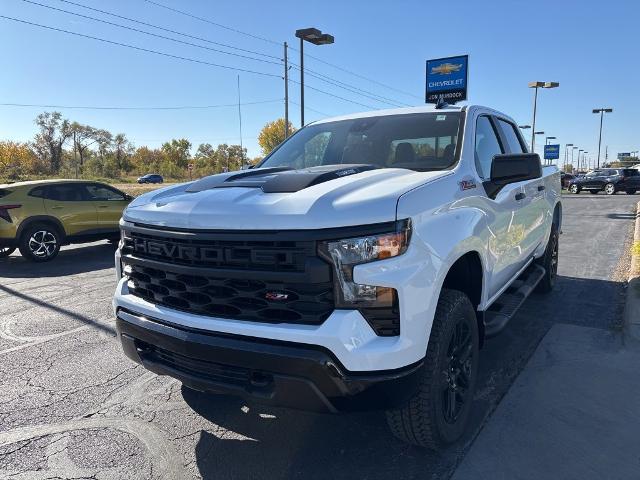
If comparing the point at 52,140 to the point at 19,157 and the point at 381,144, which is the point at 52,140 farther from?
the point at 381,144

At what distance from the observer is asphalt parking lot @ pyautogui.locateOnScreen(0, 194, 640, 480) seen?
261 centimetres

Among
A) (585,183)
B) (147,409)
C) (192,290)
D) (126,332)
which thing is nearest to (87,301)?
(147,409)

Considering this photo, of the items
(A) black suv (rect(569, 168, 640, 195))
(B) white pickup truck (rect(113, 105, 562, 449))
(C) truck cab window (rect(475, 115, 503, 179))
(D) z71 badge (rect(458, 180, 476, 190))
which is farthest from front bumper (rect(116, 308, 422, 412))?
(A) black suv (rect(569, 168, 640, 195))

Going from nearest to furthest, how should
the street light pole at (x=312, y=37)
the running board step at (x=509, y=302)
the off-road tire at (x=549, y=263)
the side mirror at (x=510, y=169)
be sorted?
the side mirror at (x=510, y=169) → the running board step at (x=509, y=302) → the off-road tire at (x=549, y=263) → the street light pole at (x=312, y=37)

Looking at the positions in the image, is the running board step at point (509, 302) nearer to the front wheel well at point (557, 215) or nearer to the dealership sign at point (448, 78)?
the front wheel well at point (557, 215)

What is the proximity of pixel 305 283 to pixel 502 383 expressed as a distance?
2.12m

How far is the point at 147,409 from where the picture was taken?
327 cm

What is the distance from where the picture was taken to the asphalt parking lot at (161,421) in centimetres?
261

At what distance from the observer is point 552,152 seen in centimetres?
4178

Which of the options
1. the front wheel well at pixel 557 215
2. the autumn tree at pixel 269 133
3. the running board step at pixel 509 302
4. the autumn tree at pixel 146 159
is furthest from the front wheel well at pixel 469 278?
the autumn tree at pixel 146 159

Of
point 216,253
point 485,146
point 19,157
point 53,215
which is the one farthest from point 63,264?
point 19,157

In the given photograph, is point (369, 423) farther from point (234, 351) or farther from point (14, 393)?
point (14, 393)

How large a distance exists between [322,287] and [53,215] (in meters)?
9.05

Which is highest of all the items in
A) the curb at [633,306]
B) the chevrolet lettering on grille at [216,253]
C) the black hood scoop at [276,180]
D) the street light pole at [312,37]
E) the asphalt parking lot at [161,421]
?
the street light pole at [312,37]
